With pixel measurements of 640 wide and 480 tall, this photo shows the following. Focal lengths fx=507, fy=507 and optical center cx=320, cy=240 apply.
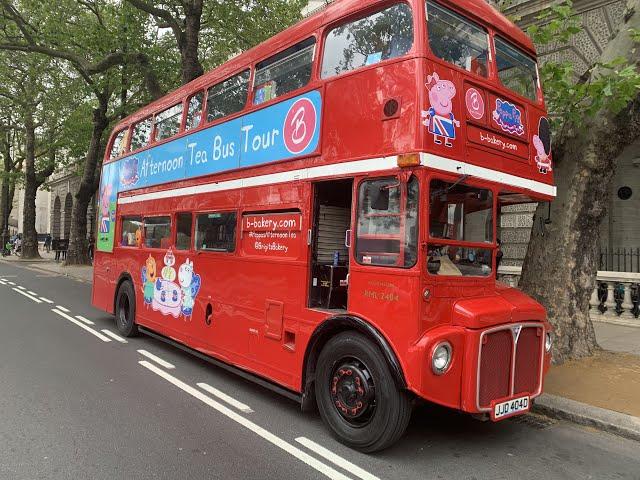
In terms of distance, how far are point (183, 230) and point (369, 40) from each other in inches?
156

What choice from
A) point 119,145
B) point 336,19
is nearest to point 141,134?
point 119,145

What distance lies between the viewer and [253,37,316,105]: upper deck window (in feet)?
16.9

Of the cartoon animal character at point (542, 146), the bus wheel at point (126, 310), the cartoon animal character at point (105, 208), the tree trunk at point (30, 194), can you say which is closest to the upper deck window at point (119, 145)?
the cartoon animal character at point (105, 208)

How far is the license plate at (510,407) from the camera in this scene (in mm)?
3980

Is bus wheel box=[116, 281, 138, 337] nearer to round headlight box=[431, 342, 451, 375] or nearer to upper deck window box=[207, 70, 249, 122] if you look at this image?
upper deck window box=[207, 70, 249, 122]

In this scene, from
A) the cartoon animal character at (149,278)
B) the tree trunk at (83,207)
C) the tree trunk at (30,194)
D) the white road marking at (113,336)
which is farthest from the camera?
the tree trunk at (30,194)

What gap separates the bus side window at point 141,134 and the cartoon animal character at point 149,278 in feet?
6.79

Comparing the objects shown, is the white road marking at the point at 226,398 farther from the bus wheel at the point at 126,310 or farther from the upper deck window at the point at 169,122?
the upper deck window at the point at 169,122

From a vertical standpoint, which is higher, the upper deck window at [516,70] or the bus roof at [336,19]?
the bus roof at [336,19]

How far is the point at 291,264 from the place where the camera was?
16.7 ft

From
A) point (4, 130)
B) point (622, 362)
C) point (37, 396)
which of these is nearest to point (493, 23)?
point (622, 362)

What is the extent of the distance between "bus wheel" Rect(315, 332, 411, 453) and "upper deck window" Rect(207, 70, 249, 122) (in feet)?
10.7

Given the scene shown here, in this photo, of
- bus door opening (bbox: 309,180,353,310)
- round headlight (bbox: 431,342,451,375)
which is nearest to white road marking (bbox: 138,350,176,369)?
bus door opening (bbox: 309,180,353,310)

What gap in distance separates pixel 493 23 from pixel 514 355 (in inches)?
121
